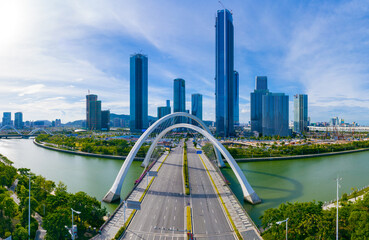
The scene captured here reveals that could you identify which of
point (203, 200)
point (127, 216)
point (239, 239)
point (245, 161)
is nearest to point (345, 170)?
point (245, 161)

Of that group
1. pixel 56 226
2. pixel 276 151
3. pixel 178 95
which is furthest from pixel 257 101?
pixel 56 226

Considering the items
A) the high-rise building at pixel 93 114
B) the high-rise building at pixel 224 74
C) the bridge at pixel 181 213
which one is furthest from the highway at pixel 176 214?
the high-rise building at pixel 93 114

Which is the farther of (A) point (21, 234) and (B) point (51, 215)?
(B) point (51, 215)

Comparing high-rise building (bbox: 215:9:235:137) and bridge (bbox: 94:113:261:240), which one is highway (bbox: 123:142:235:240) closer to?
bridge (bbox: 94:113:261:240)

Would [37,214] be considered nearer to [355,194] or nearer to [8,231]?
[8,231]

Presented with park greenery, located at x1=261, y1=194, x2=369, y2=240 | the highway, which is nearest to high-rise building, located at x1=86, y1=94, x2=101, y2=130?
the highway

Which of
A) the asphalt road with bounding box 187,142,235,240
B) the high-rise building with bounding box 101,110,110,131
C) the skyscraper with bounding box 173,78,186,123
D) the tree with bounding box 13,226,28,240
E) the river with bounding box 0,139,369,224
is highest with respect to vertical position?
the skyscraper with bounding box 173,78,186,123

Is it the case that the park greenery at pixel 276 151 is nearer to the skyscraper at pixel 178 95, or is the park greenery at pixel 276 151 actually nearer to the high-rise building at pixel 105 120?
the high-rise building at pixel 105 120

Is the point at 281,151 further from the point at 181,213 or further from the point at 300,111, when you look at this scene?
the point at 300,111
